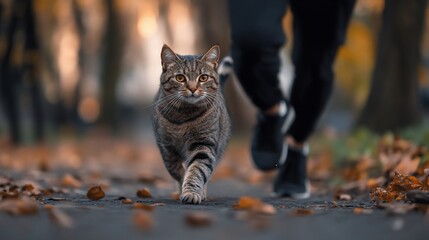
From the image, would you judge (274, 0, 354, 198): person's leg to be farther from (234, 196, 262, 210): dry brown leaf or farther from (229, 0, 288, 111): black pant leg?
(234, 196, 262, 210): dry brown leaf

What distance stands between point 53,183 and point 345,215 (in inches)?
147

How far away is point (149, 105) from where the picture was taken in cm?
571

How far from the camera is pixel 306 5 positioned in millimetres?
5492

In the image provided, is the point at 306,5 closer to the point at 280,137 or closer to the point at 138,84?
the point at 280,137

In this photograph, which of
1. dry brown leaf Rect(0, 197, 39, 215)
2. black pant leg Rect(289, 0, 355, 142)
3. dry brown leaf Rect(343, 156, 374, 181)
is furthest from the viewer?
dry brown leaf Rect(343, 156, 374, 181)

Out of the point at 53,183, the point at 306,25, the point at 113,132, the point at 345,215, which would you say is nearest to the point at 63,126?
the point at 113,132

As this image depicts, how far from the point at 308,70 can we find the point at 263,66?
59 cm

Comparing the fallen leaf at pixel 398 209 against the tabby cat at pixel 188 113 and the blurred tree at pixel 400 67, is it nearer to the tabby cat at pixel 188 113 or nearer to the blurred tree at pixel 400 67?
the tabby cat at pixel 188 113

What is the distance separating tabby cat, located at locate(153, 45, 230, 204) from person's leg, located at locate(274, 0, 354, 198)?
0.88 meters

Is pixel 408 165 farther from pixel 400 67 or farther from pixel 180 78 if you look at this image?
pixel 400 67

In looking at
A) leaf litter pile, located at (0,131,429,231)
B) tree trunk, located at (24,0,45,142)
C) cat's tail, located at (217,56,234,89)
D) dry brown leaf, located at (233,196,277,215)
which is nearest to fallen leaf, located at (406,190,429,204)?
leaf litter pile, located at (0,131,429,231)

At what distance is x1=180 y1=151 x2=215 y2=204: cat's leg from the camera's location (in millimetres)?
4586

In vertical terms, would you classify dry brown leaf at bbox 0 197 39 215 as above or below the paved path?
above

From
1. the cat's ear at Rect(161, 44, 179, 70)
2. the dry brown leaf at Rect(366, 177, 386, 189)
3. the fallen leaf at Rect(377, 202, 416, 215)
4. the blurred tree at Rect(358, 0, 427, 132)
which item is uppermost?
the blurred tree at Rect(358, 0, 427, 132)
